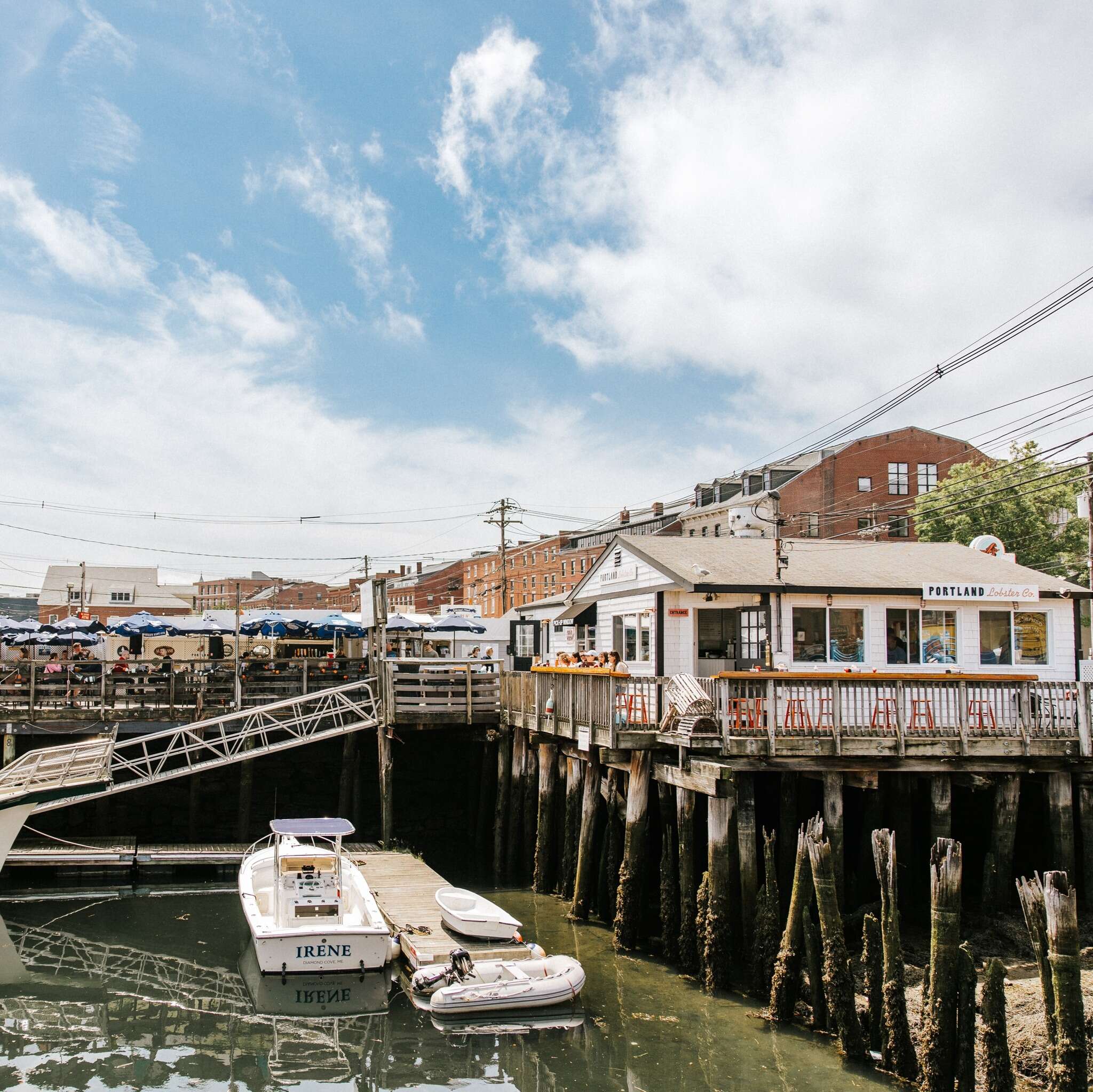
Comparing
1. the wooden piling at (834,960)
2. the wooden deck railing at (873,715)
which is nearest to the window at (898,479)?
the wooden deck railing at (873,715)

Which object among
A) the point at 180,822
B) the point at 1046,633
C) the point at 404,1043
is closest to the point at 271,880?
the point at 404,1043

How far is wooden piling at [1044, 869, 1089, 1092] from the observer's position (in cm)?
1014

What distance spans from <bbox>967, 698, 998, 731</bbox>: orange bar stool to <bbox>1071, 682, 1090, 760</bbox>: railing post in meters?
1.25

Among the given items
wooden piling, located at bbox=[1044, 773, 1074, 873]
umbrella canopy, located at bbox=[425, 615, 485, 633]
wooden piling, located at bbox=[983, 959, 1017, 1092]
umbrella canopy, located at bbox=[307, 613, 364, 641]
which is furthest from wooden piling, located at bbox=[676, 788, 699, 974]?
umbrella canopy, located at bbox=[307, 613, 364, 641]

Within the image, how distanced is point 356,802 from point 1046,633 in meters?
16.9

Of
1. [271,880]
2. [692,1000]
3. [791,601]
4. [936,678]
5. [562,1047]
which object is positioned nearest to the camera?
[562,1047]

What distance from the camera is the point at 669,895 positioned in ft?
54.4

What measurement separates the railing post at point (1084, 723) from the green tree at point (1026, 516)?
31.1 m

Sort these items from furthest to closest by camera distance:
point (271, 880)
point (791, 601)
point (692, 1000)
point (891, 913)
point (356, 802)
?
point (356, 802) → point (791, 601) → point (271, 880) → point (692, 1000) → point (891, 913)

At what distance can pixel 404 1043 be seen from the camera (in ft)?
45.9

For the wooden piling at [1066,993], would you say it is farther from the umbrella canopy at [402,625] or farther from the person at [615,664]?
the umbrella canopy at [402,625]

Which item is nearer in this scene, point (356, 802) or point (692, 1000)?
point (692, 1000)

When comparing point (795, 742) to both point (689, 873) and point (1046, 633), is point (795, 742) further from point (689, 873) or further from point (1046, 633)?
point (1046, 633)

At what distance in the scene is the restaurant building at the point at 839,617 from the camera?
21125 millimetres
